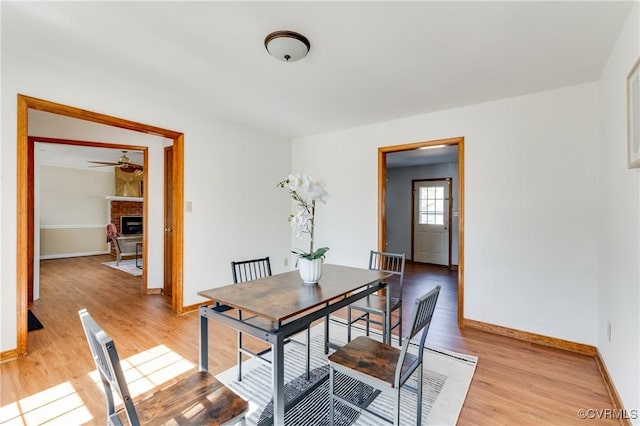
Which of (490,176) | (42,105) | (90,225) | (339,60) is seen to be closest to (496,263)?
(490,176)

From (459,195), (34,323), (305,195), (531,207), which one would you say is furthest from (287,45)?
(34,323)

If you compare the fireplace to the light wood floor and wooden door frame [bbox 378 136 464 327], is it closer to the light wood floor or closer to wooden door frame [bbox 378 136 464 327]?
the light wood floor

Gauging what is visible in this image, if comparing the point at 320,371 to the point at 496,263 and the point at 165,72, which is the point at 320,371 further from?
the point at 165,72

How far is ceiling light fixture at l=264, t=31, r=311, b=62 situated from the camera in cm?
196

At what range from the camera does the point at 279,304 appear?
1.58 m

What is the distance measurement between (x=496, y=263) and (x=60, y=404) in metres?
3.80

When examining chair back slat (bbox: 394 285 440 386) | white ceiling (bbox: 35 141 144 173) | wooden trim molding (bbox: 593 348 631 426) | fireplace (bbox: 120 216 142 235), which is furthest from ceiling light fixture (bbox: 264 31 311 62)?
fireplace (bbox: 120 216 142 235)

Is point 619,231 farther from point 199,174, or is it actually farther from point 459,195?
point 199,174

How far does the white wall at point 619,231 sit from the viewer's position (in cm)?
166

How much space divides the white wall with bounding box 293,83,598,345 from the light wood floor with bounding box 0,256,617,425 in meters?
0.33

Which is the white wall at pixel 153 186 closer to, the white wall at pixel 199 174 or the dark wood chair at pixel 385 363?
the white wall at pixel 199 174

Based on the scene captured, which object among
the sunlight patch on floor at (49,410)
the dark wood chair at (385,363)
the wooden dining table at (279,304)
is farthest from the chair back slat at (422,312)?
the sunlight patch on floor at (49,410)

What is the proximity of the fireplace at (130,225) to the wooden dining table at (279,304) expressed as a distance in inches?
321

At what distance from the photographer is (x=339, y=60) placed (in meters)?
2.32
